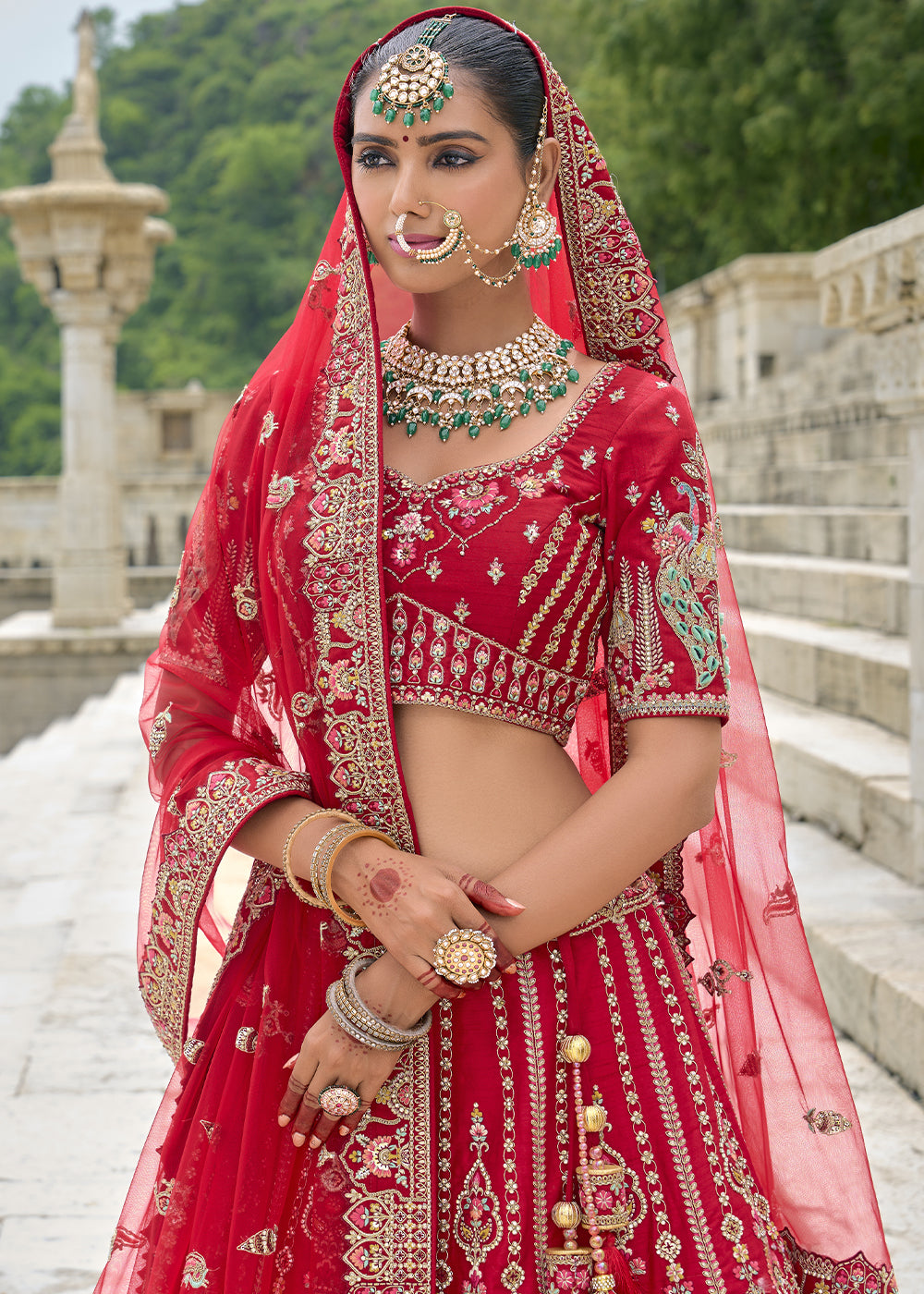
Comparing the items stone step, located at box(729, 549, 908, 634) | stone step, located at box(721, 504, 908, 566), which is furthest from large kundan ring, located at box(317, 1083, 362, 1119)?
stone step, located at box(721, 504, 908, 566)

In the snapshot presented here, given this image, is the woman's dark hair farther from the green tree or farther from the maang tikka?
the green tree

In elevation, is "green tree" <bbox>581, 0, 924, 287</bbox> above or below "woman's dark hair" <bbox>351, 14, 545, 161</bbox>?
above

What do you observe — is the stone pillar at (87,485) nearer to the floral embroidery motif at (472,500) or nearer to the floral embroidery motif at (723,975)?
the floral embroidery motif at (723,975)

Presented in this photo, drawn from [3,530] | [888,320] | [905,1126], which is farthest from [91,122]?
[905,1126]

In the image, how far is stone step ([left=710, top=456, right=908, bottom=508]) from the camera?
19.2ft

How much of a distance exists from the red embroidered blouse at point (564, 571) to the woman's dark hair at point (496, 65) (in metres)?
0.29

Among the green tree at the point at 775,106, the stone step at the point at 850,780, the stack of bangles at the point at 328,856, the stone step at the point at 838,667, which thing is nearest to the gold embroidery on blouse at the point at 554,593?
the stack of bangles at the point at 328,856

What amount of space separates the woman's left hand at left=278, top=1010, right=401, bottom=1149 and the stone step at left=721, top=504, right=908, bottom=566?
409 centimetres

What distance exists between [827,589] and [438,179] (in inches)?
155

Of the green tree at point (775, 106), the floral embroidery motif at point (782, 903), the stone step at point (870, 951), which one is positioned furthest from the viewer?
the green tree at point (775, 106)

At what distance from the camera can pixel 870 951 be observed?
2.69 m

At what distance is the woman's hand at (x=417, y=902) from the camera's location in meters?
1.16

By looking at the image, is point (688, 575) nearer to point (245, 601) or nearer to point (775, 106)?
point (245, 601)

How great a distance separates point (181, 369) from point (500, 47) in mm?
38935
